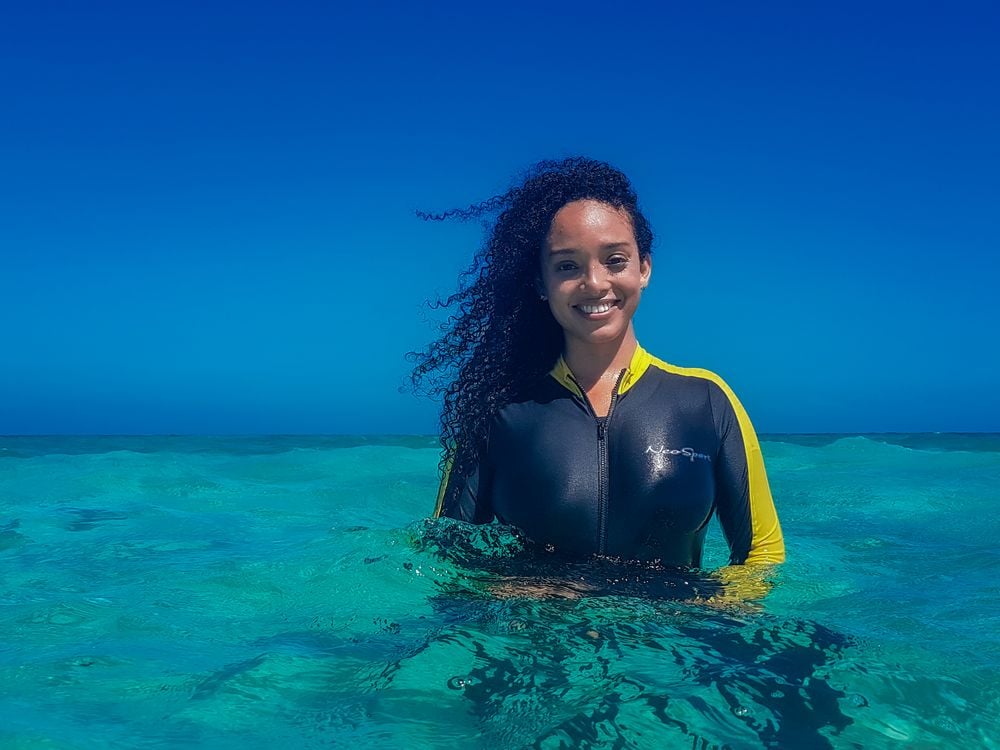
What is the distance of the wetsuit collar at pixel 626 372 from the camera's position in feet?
12.4

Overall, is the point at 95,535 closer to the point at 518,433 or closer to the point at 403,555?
the point at 403,555

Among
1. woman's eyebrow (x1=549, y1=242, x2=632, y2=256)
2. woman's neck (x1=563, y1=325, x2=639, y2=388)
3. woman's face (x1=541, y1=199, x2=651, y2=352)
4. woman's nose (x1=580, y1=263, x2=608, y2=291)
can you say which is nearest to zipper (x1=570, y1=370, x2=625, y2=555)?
woman's neck (x1=563, y1=325, x2=639, y2=388)

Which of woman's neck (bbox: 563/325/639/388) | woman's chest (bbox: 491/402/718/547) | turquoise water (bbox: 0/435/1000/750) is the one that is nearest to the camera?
turquoise water (bbox: 0/435/1000/750)

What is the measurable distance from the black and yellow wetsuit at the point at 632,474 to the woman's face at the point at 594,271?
8.9 inches

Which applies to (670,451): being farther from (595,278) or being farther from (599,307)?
(595,278)

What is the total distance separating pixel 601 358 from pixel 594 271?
1.22 feet

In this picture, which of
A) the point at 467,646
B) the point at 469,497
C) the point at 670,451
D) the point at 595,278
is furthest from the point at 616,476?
the point at 467,646

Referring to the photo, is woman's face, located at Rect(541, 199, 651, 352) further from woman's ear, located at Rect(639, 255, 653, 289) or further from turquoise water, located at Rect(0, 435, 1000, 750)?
turquoise water, located at Rect(0, 435, 1000, 750)

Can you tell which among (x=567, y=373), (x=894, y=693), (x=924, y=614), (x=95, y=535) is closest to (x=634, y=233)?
(x=567, y=373)

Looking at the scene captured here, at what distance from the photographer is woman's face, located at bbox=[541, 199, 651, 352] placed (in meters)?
→ 3.70

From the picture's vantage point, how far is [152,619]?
13.1 ft

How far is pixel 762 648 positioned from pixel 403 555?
1.93m

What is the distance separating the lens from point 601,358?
12.6 feet

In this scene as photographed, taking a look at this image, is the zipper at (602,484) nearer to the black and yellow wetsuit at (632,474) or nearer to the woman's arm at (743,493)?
the black and yellow wetsuit at (632,474)
